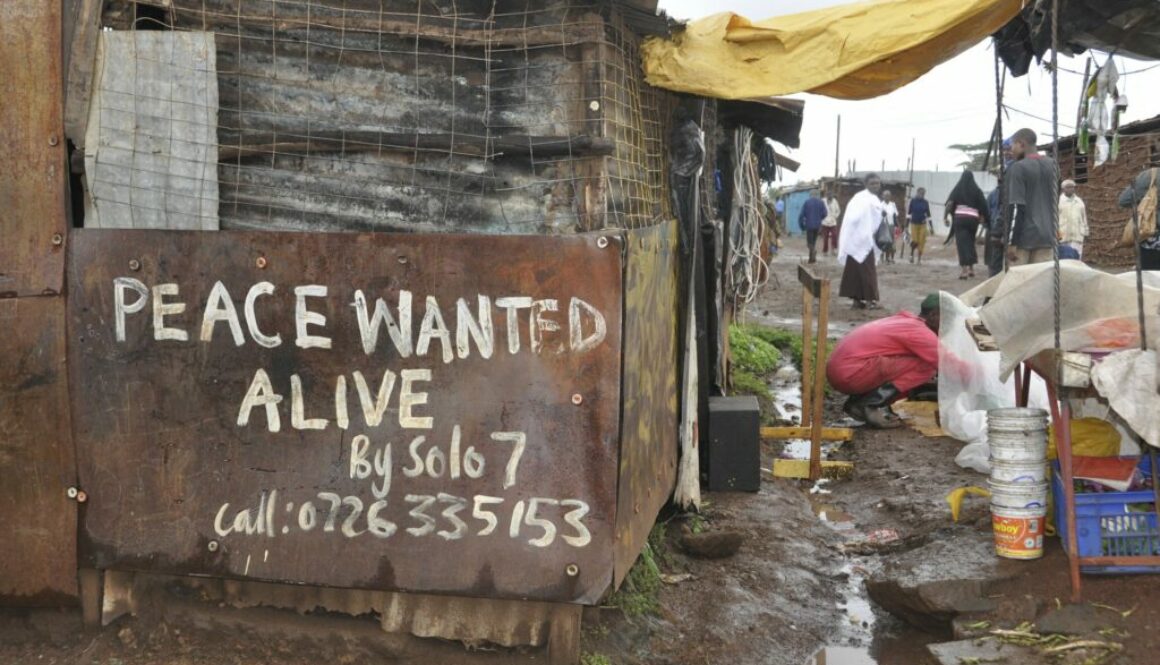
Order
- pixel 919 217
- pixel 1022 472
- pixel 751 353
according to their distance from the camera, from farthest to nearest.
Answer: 1. pixel 919 217
2. pixel 751 353
3. pixel 1022 472

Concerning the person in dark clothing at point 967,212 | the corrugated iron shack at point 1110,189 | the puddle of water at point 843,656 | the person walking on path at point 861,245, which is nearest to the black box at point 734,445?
the puddle of water at point 843,656

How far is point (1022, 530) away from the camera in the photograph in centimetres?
473

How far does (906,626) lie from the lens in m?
5.22

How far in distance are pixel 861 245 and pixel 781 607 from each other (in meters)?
10.3

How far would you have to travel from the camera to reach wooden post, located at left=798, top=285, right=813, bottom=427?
25.0 feet

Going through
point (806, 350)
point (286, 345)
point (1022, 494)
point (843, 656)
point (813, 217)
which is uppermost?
point (813, 217)

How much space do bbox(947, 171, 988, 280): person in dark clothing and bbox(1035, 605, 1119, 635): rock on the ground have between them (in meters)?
11.2

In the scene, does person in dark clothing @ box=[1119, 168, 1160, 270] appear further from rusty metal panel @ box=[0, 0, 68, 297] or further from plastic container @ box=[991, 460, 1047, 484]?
rusty metal panel @ box=[0, 0, 68, 297]

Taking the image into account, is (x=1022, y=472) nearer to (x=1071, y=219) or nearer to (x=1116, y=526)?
(x=1116, y=526)

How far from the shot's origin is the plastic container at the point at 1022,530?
15.4 feet

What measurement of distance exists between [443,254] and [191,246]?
0.98m

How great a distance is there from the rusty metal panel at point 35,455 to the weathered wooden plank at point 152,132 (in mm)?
471

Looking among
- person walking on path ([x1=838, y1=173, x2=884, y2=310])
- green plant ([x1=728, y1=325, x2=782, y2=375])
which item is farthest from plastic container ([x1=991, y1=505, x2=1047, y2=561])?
person walking on path ([x1=838, y1=173, x2=884, y2=310])

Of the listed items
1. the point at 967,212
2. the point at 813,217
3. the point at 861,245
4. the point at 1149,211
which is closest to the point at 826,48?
the point at 1149,211
